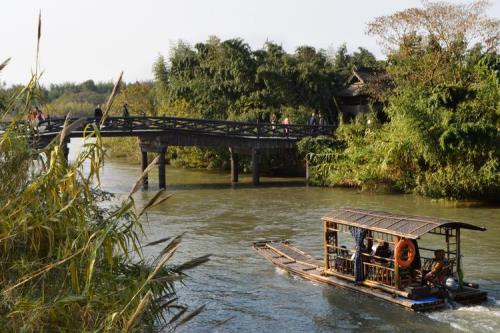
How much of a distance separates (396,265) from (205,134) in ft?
68.4

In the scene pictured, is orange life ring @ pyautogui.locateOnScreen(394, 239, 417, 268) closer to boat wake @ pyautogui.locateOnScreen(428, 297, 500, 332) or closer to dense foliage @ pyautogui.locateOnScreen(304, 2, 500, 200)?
boat wake @ pyautogui.locateOnScreen(428, 297, 500, 332)

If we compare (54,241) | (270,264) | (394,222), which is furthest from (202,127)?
(54,241)

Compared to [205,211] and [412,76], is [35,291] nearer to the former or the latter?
[205,211]

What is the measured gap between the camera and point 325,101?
1793 inches

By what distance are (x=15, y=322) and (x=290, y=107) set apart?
3796 centimetres

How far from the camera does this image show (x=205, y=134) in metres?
33.5

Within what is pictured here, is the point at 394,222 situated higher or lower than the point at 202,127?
lower

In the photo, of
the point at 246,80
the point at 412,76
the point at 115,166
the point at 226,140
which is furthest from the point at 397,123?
the point at 115,166

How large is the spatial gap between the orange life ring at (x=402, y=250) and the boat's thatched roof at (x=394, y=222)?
0.26 meters

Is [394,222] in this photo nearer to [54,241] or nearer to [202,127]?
[54,241]

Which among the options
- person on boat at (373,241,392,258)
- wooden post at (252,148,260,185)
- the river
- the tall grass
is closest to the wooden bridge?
wooden post at (252,148,260,185)

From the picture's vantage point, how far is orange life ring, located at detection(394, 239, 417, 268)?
1344cm

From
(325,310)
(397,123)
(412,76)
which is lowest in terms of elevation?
(325,310)

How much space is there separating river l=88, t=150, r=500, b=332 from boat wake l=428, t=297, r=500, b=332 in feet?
0.06
